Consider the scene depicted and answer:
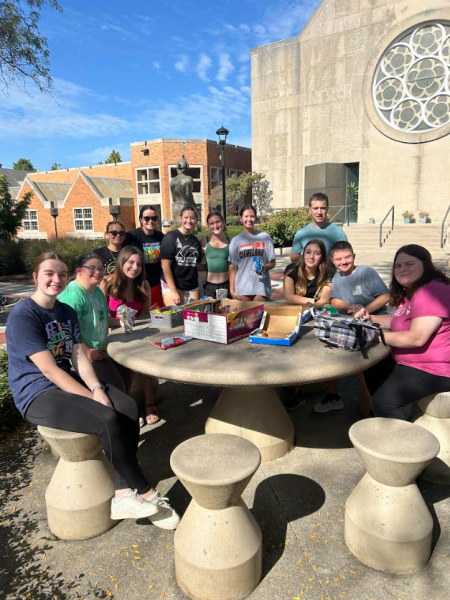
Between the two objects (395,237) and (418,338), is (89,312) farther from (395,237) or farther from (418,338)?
(395,237)

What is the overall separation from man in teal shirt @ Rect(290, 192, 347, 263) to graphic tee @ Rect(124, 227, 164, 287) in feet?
5.36

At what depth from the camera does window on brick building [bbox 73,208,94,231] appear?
38688 millimetres

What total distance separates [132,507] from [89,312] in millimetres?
1447

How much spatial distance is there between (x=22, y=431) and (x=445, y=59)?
24.6m

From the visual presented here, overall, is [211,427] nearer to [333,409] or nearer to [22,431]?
[333,409]

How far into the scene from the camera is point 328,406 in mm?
4078

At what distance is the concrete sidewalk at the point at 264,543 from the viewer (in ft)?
6.93

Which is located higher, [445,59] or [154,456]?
[445,59]

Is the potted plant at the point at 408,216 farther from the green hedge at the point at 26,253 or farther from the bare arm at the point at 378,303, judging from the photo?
the bare arm at the point at 378,303

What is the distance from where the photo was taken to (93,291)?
3287 millimetres

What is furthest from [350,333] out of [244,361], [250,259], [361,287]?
[250,259]

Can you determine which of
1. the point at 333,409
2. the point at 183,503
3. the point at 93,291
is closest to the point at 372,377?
the point at 333,409

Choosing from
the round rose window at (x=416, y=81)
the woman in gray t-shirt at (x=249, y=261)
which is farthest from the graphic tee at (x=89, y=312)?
the round rose window at (x=416, y=81)

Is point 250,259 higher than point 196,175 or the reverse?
the reverse
